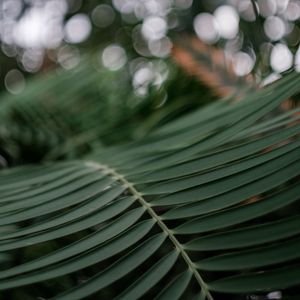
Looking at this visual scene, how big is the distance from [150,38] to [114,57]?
36 cm

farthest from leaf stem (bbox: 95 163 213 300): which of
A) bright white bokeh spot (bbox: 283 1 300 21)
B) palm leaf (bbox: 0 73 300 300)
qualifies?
bright white bokeh spot (bbox: 283 1 300 21)

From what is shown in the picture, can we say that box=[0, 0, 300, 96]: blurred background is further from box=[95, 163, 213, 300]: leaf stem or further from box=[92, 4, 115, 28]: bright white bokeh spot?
box=[95, 163, 213, 300]: leaf stem

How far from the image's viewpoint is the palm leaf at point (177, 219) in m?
0.33

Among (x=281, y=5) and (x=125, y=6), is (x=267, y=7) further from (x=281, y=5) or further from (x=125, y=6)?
(x=125, y=6)

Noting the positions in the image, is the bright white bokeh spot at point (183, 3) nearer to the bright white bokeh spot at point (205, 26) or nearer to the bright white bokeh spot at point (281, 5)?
the bright white bokeh spot at point (205, 26)

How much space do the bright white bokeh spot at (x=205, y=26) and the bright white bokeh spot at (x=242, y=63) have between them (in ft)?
1.35

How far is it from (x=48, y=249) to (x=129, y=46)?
54.2 inches

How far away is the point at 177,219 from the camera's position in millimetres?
417

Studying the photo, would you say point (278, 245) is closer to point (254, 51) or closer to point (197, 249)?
point (197, 249)

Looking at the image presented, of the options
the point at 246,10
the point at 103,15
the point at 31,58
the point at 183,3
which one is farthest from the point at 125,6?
the point at 246,10

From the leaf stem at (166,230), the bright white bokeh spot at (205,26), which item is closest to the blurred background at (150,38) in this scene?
the bright white bokeh spot at (205,26)

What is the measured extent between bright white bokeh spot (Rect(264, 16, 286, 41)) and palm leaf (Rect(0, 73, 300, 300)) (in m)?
0.68

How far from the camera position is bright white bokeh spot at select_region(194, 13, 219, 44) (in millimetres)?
1686

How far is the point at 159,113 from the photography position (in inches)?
38.3
